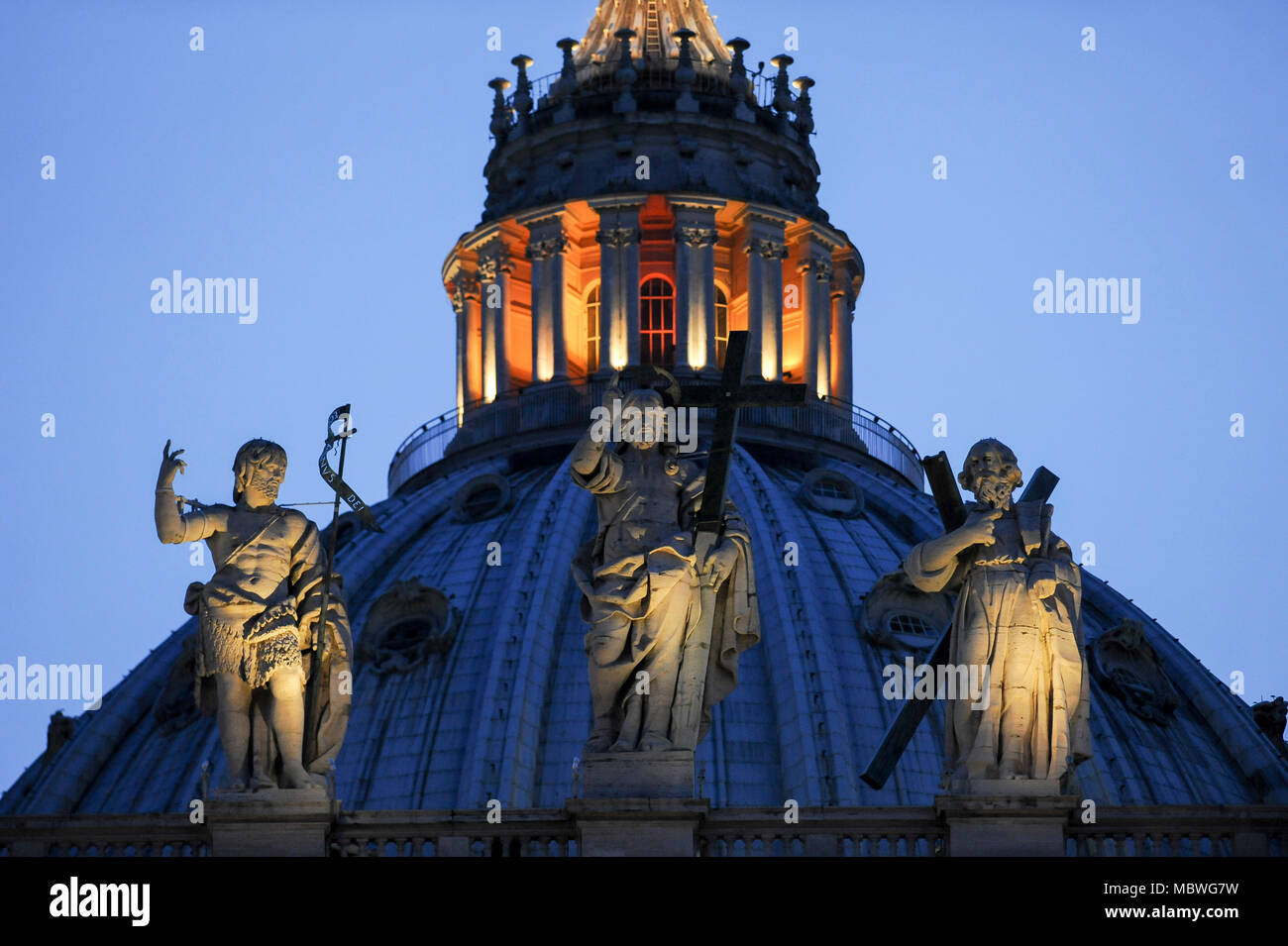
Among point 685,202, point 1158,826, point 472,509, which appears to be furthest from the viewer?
point 685,202

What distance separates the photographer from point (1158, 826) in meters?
38.4

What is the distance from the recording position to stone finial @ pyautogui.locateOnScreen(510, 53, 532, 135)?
100750 mm

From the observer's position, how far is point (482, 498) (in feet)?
298

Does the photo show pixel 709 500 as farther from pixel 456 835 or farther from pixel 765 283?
pixel 765 283

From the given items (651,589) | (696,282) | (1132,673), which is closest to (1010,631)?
(651,589)

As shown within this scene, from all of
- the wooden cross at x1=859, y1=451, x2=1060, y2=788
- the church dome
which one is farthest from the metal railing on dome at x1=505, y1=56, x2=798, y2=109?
the wooden cross at x1=859, y1=451, x2=1060, y2=788

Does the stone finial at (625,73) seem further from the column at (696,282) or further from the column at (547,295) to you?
the column at (547,295)

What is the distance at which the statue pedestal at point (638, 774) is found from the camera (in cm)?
3881

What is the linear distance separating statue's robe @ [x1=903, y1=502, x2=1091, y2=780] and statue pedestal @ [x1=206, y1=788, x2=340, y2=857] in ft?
22.7

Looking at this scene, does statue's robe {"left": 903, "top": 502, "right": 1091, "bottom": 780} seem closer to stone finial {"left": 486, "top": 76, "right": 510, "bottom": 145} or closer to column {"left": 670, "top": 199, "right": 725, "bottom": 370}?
column {"left": 670, "top": 199, "right": 725, "bottom": 370}
